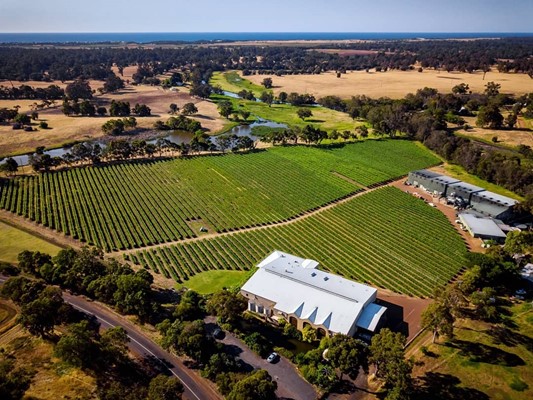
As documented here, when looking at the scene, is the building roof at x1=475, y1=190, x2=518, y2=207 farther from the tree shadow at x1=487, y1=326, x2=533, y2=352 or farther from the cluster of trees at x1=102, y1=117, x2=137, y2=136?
the cluster of trees at x1=102, y1=117, x2=137, y2=136

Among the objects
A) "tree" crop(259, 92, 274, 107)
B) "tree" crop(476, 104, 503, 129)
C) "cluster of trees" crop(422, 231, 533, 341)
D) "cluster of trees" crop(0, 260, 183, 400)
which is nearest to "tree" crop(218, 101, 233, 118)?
"tree" crop(259, 92, 274, 107)

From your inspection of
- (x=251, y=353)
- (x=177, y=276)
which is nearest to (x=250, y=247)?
(x=177, y=276)

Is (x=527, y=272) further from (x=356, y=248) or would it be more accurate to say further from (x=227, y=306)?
(x=227, y=306)

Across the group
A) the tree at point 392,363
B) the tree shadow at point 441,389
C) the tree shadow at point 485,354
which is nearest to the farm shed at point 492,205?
the tree shadow at point 485,354

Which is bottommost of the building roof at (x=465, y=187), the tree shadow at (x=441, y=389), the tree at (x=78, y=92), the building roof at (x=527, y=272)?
the tree shadow at (x=441, y=389)

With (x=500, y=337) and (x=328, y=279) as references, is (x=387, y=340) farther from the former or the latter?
(x=500, y=337)

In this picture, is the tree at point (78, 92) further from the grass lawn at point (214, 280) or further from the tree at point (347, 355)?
the tree at point (347, 355)
